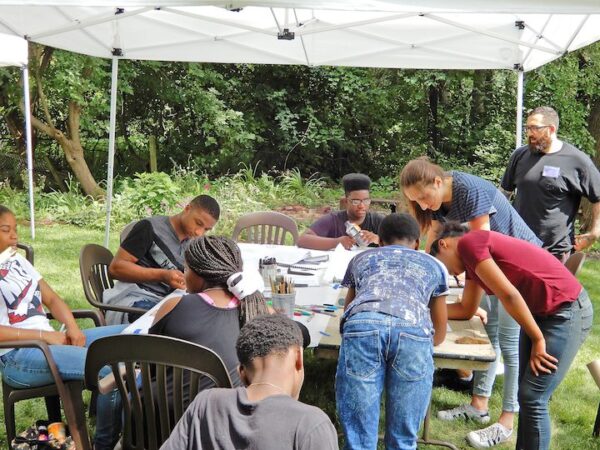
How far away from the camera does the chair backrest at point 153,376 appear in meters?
2.36

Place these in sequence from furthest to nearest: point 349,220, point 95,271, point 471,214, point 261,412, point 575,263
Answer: point 349,220
point 95,271
point 575,263
point 471,214
point 261,412

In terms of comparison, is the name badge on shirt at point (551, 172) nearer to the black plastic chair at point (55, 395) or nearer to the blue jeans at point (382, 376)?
the blue jeans at point (382, 376)

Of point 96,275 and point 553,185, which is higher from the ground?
point 553,185

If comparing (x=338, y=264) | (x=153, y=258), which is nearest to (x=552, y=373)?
(x=338, y=264)

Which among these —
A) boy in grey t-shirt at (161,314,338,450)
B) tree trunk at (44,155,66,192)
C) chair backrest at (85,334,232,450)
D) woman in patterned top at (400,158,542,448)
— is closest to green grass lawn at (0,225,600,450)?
woman in patterned top at (400,158,542,448)

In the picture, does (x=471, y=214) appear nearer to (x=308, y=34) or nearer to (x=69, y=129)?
(x=308, y=34)

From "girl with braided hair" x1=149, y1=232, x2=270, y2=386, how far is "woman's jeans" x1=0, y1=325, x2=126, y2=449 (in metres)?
0.62

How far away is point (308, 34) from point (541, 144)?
74.6 inches

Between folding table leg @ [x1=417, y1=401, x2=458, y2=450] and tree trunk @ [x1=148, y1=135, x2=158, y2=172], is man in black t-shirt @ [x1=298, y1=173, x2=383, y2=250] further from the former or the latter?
tree trunk @ [x1=148, y1=135, x2=158, y2=172]

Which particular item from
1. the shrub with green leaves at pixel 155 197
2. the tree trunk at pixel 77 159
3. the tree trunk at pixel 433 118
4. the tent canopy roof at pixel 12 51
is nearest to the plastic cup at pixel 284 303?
the tent canopy roof at pixel 12 51

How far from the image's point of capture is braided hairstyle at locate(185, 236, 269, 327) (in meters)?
2.58

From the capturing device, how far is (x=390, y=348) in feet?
8.07

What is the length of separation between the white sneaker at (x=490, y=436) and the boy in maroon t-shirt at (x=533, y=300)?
0.61 metres

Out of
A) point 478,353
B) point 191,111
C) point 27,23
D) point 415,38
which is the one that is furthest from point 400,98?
point 478,353
